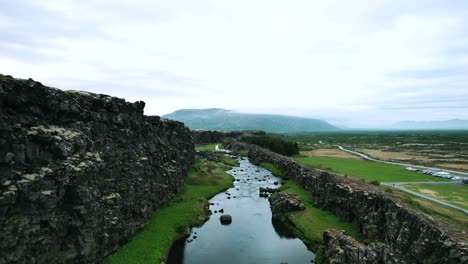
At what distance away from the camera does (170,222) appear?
2589 inches

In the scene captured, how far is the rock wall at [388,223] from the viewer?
1515 inches

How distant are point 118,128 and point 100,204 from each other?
58.0 feet

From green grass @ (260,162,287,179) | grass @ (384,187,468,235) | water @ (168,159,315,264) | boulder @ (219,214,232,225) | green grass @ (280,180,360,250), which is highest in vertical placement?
grass @ (384,187,468,235)

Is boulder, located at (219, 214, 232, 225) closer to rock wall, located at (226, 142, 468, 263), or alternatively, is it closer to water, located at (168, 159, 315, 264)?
water, located at (168, 159, 315, 264)

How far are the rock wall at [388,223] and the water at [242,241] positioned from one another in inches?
403

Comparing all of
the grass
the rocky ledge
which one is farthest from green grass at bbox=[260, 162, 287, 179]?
the rocky ledge

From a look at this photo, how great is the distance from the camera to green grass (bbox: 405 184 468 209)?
6662 cm

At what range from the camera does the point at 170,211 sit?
72.3 m

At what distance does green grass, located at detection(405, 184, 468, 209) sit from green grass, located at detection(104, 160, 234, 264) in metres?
56.1

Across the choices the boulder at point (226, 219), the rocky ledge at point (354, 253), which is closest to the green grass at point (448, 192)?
the rocky ledge at point (354, 253)

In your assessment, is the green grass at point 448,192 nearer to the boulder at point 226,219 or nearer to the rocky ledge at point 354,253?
the rocky ledge at point 354,253

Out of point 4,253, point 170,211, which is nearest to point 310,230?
point 170,211

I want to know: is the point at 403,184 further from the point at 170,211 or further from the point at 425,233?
the point at 170,211

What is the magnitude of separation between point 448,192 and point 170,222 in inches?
2706
